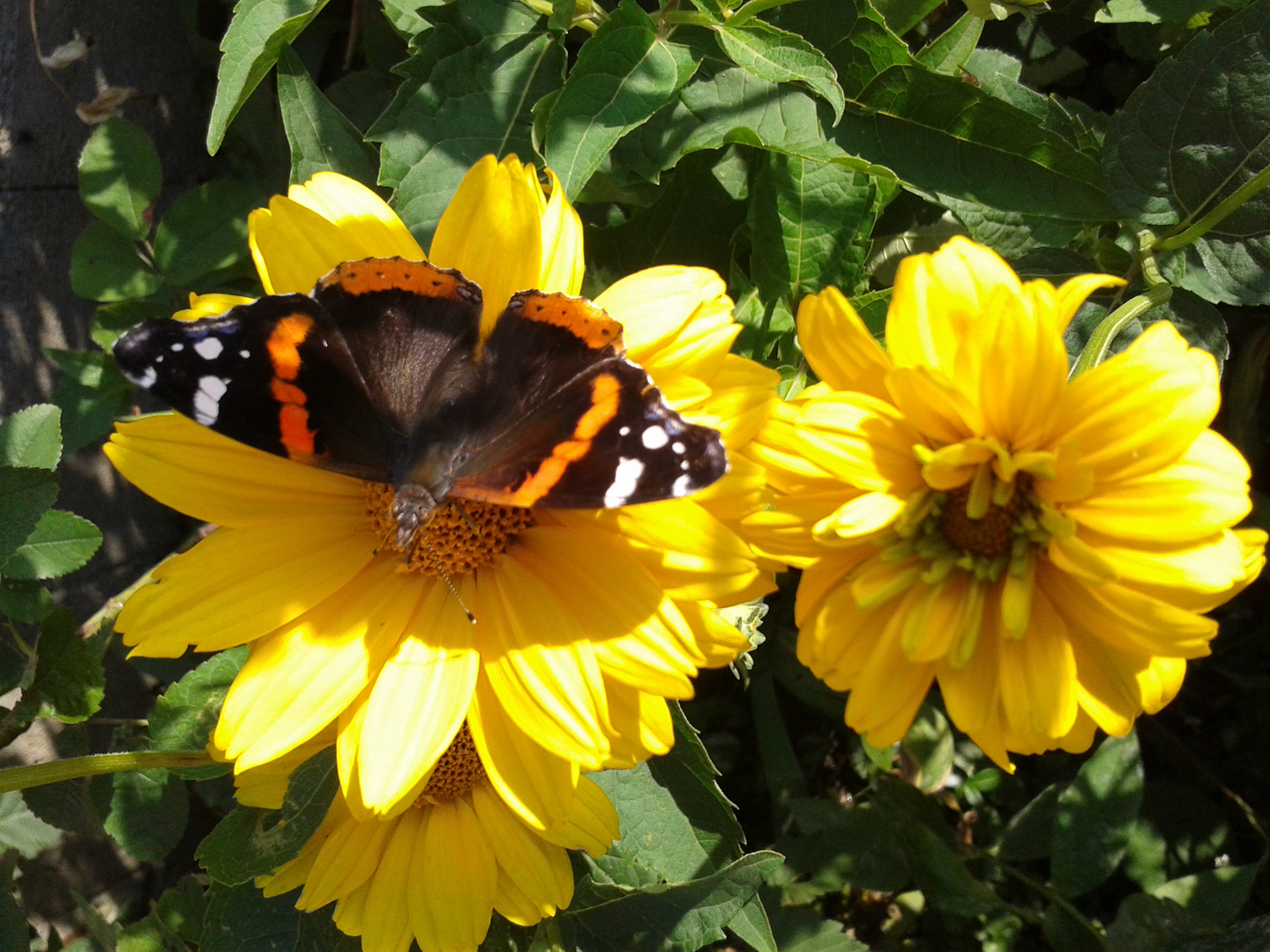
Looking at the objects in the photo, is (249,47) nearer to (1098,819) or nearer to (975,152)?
(975,152)

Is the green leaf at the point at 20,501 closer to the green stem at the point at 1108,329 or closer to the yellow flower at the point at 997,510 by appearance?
the yellow flower at the point at 997,510

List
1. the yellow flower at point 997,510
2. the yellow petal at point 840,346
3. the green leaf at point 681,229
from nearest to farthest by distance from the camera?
the yellow flower at point 997,510 → the yellow petal at point 840,346 → the green leaf at point 681,229

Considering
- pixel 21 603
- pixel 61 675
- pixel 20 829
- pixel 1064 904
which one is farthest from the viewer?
pixel 20 829

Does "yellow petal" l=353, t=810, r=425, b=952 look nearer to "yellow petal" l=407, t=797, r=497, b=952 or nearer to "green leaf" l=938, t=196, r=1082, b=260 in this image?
"yellow petal" l=407, t=797, r=497, b=952

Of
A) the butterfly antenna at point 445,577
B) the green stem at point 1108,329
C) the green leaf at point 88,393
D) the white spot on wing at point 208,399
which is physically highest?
the green stem at point 1108,329

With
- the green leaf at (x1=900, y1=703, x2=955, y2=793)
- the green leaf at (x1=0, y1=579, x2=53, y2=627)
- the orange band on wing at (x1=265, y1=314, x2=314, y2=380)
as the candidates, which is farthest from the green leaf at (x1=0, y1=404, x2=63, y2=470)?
the green leaf at (x1=900, y1=703, x2=955, y2=793)

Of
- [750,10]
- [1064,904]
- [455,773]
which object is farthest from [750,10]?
[1064,904]

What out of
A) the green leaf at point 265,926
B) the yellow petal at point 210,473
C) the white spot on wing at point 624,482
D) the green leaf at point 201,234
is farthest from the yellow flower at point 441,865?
the green leaf at point 201,234
